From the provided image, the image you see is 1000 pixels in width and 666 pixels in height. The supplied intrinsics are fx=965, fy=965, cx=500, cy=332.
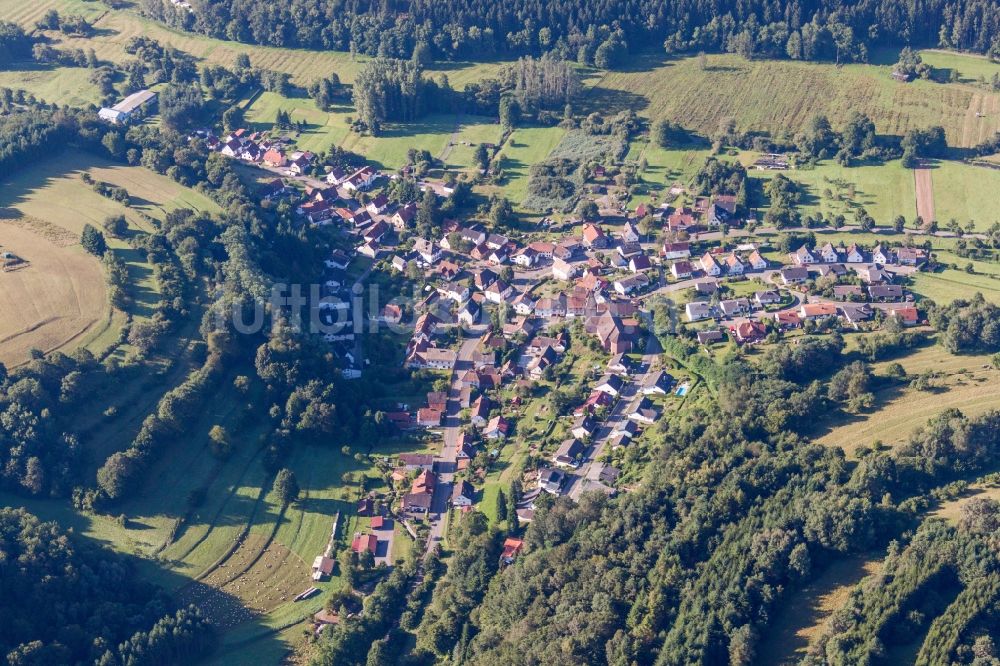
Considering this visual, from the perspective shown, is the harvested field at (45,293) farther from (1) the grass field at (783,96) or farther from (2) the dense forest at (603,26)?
(1) the grass field at (783,96)

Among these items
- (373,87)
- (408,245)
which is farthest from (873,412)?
(373,87)

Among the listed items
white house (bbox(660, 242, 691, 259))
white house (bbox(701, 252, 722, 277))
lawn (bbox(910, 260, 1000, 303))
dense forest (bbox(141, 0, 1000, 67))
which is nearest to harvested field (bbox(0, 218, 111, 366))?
white house (bbox(660, 242, 691, 259))

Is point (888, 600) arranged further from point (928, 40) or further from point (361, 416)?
point (928, 40)

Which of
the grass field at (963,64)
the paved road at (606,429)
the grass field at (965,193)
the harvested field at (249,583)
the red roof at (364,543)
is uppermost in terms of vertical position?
the grass field at (963,64)

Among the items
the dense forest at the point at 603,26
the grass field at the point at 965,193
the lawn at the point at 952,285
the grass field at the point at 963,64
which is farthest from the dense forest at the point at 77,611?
the grass field at the point at 963,64

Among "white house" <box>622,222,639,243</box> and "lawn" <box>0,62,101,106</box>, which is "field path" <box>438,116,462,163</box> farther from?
"lawn" <box>0,62,101,106</box>

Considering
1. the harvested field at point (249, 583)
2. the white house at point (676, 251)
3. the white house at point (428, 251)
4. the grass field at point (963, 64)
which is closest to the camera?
the harvested field at point (249, 583)
